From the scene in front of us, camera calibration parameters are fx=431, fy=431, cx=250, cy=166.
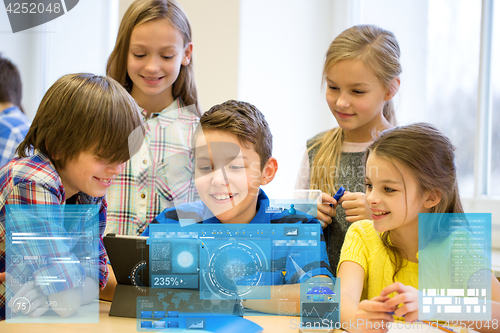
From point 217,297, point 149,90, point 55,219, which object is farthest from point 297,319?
point 149,90

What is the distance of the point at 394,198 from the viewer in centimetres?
81

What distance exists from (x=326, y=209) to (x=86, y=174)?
0.52m

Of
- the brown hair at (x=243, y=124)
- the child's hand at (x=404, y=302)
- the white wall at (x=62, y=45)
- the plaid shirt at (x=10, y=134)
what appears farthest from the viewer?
the white wall at (x=62, y=45)

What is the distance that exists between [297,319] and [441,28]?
52.2 inches

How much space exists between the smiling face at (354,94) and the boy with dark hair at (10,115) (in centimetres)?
129

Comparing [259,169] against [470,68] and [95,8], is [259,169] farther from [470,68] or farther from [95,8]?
[95,8]

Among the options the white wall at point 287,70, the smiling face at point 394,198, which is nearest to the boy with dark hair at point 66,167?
the smiling face at point 394,198

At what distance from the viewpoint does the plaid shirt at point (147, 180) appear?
1140 millimetres

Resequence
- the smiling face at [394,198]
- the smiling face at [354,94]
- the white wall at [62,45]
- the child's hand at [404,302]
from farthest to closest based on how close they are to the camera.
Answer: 1. the white wall at [62,45]
2. the smiling face at [354,94]
3. the smiling face at [394,198]
4. the child's hand at [404,302]

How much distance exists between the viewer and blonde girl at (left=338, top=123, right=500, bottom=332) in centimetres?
81

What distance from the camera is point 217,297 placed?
0.74 metres

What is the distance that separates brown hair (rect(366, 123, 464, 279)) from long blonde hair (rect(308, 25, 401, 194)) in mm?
279

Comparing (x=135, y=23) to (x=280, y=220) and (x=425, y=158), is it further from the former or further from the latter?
(x=425, y=158)
